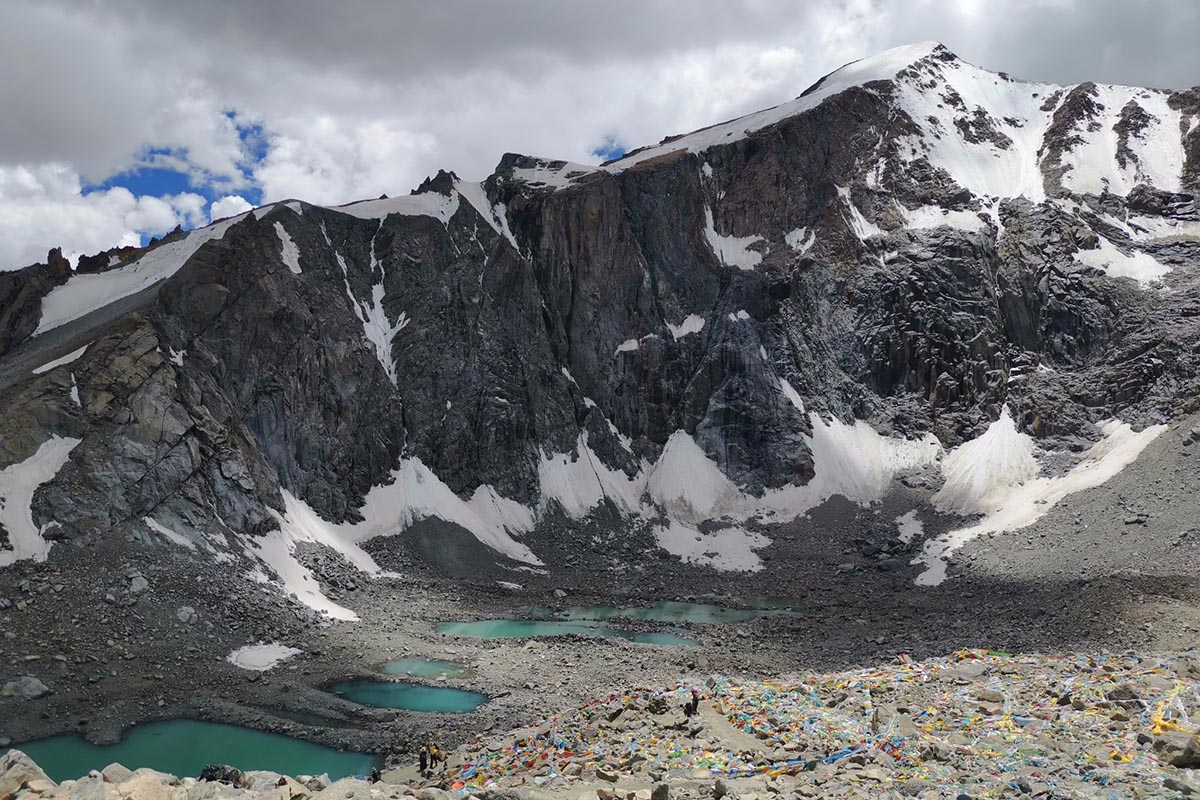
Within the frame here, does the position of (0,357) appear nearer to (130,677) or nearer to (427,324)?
(427,324)

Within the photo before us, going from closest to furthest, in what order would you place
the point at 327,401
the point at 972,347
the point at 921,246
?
the point at 327,401, the point at 972,347, the point at 921,246

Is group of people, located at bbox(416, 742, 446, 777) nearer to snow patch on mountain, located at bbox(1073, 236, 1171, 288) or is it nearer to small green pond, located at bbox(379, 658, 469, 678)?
small green pond, located at bbox(379, 658, 469, 678)

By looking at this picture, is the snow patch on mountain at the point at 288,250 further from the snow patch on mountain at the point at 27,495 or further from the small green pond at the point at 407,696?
the small green pond at the point at 407,696

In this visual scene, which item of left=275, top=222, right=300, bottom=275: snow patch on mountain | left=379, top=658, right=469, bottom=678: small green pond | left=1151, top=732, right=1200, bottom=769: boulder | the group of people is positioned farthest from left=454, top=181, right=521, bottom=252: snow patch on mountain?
left=1151, top=732, right=1200, bottom=769: boulder

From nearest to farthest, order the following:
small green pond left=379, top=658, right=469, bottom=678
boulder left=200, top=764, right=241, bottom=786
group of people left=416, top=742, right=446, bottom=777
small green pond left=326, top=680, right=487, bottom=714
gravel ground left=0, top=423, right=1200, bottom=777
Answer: boulder left=200, top=764, right=241, bottom=786 < group of people left=416, top=742, right=446, bottom=777 < gravel ground left=0, top=423, right=1200, bottom=777 < small green pond left=326, top=680, right=487, bottom=714 < small green pond left=379, top=658, right=469, bottom=678

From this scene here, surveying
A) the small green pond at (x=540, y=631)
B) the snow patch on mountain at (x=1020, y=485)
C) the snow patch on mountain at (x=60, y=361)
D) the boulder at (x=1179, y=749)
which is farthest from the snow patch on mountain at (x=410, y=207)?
the boulder at (x=1179, y=749)

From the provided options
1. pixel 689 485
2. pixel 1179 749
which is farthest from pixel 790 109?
pixel 1179 749

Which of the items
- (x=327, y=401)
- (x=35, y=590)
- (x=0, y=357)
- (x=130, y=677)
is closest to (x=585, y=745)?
(x=130, y=677)
